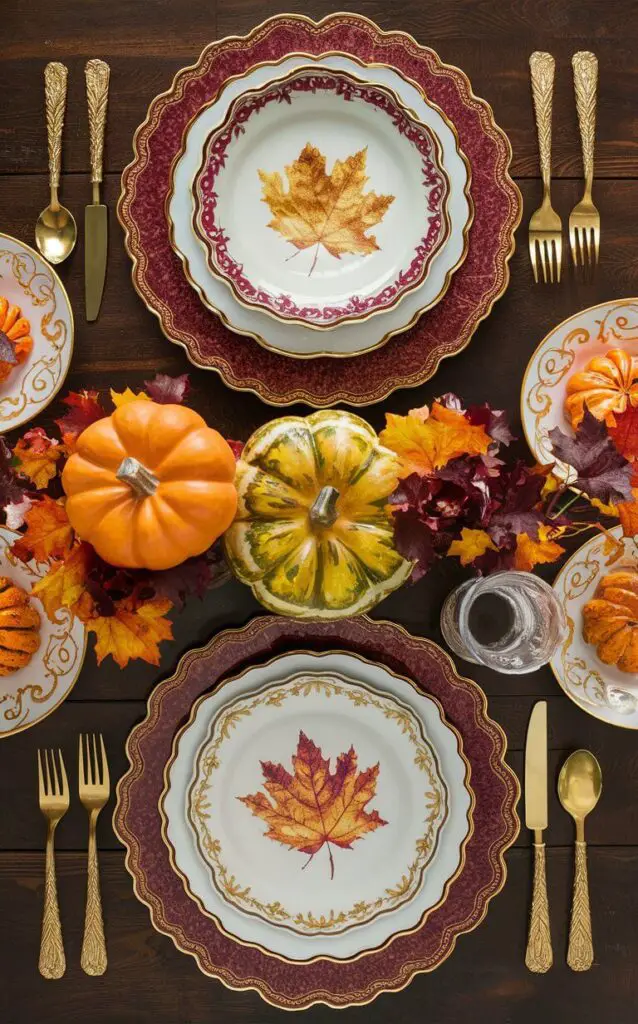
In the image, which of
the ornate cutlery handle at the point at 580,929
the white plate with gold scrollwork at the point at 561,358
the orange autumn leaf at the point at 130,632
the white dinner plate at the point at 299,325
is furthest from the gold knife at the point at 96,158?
the ornate cutlery handle at the point at 580,929

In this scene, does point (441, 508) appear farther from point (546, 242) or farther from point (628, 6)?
point (628, 6)

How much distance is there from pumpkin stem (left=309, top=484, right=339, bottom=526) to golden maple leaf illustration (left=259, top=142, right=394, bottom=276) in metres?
0.38

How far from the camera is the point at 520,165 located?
3.30 feet

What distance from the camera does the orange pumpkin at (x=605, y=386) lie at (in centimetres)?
94

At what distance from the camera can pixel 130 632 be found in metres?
0.82

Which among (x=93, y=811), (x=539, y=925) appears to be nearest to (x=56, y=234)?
(x=93, y=811)

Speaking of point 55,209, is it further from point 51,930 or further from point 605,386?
point 51,930

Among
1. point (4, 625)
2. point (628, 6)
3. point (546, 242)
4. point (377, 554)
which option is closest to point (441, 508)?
point (377, 554)

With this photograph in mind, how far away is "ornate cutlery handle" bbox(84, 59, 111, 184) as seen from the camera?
3.23 feet

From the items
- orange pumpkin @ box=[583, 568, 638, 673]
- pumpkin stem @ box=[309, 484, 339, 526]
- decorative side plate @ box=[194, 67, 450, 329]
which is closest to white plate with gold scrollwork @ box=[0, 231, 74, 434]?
decorative side plate @ box=[194, 67, 450, 329]

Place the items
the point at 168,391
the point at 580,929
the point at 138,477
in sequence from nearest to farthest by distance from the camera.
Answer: the point at 138,477, the point at 168,391, the point at 580,929

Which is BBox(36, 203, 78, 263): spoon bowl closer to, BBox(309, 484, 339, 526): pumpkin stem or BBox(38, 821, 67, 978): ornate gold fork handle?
BBox(309, 484, 339, 526): pumpkin stem

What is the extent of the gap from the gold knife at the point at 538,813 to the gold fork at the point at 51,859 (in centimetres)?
65

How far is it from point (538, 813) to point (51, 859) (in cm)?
68
